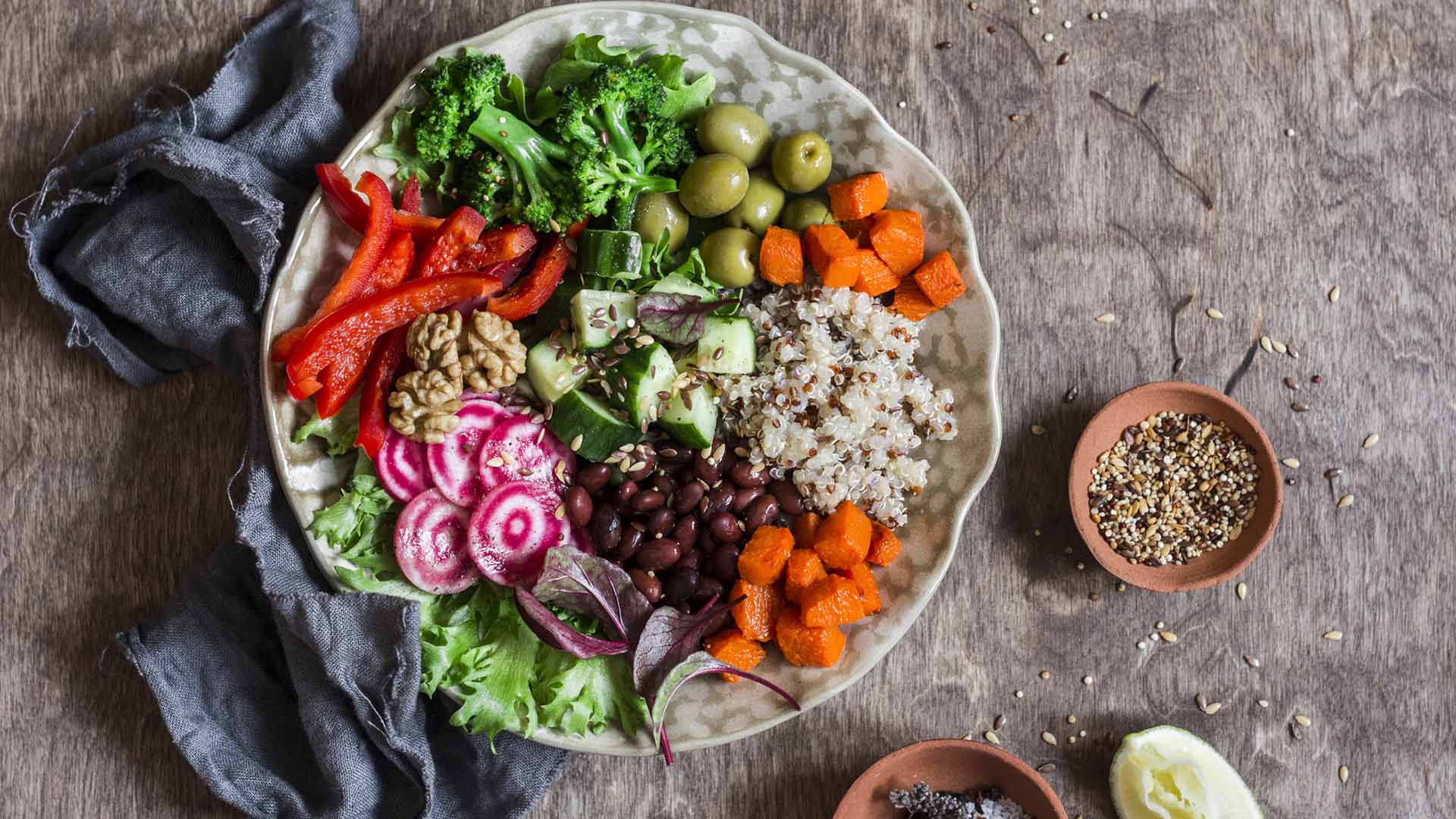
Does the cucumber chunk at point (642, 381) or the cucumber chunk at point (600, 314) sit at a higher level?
the cucumber chunk at point (600, 314)

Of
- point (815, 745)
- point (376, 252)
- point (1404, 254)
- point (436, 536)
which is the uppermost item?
point (376, 252)

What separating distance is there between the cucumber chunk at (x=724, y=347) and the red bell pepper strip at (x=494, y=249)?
1.76ft

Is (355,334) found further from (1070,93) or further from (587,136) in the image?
(1070,93)

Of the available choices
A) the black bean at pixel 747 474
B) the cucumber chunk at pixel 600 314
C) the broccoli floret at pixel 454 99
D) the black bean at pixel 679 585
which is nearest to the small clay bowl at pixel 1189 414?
the black bean at pixel 747 474

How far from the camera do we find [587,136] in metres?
2.29

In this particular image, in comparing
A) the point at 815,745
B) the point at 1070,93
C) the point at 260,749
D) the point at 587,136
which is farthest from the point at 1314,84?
the point at 260,749

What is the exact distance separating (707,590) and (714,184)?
3.52 ft

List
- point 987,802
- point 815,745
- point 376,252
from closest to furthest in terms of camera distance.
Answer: point 376,252 < point 987,802 < point 815,745

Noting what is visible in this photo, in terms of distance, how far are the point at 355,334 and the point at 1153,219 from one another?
2259 millimetres

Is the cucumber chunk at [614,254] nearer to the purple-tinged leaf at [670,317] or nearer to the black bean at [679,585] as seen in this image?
the purple-tinged leaf at [670,317]

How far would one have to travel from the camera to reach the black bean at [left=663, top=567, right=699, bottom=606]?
2.42 m

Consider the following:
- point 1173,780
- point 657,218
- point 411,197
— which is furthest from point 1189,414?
point 411,197

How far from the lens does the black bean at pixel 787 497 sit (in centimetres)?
246

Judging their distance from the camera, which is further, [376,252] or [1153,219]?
[1153,219]
